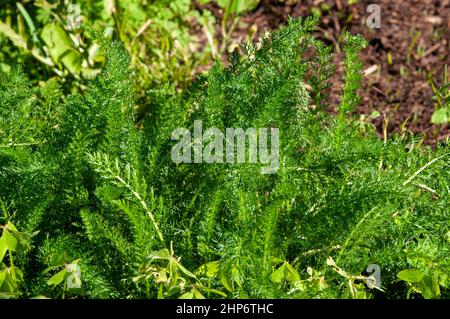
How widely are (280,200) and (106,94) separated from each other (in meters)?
0.64

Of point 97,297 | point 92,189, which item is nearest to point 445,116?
point 92,189

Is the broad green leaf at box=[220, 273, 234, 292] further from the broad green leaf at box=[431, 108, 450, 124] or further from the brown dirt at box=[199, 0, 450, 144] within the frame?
the brown dirt at box=[199, 0, 450, 144]

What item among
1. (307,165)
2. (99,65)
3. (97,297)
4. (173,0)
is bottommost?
(97,297)

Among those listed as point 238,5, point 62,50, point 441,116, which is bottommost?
point 441,116

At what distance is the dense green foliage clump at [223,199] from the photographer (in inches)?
85.0

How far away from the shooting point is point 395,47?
14.0 ft

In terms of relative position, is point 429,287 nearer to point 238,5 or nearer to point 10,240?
point 10,240

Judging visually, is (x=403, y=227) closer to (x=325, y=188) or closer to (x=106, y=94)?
(x=325, y=188)

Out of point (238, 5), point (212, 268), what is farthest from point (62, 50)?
point (212, 268)

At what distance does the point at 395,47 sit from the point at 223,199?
2298mm

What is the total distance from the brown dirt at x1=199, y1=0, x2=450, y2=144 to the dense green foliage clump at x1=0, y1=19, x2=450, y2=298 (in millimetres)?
1317

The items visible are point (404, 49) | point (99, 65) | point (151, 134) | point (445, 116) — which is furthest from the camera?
point (404, 49)

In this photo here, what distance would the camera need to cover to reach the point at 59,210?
244 cm

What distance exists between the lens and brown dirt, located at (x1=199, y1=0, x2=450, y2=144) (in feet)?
12.6
